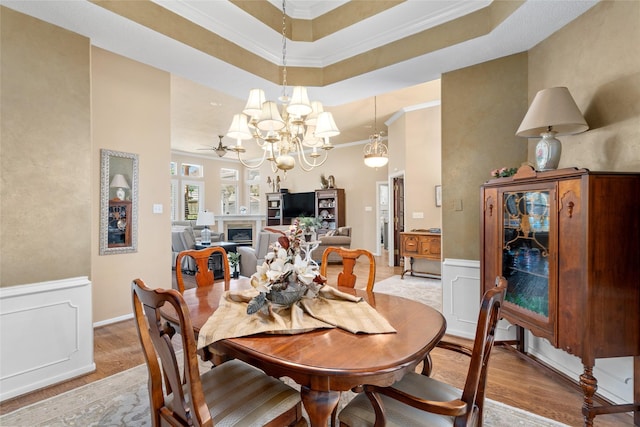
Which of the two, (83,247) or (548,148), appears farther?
(83,247)

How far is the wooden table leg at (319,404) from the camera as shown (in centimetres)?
108

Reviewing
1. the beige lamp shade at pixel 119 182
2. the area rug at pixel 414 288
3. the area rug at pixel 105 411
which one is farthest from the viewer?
the area rug at pixel 414 288

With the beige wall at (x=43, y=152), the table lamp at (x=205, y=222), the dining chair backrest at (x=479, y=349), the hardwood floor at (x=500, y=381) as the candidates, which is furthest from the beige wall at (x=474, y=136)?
the table lamp at (x=205, y=222)

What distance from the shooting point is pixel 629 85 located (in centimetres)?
192

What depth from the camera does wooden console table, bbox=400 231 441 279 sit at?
5.29m

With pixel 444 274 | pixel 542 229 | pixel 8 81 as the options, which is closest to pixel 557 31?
pixel 542 229

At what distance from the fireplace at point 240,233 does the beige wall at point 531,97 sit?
796cm

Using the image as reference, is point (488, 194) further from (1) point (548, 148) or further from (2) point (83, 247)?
→ (2) point (83, 247)

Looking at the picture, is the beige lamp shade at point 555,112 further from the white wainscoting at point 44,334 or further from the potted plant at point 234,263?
the potted plant at point 234,263

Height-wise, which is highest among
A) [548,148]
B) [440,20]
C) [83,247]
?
[440,20]

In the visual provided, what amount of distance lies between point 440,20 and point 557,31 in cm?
91

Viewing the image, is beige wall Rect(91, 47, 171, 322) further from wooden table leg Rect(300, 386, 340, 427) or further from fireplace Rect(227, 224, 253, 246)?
fireplace Rect(227, 224, 253, 246)

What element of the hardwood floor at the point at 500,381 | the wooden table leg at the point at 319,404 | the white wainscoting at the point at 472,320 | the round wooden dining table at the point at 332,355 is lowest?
the hardwood floor at the point at 500,381

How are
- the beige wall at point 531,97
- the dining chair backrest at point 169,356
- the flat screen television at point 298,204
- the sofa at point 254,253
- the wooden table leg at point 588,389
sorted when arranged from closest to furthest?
the dining chair backrest at point 169,356 < the wooden table leg at point 588,389 < the beige wall at point 531,97 < the sofa at point 254,253 < the flat screen television at point 298,204
